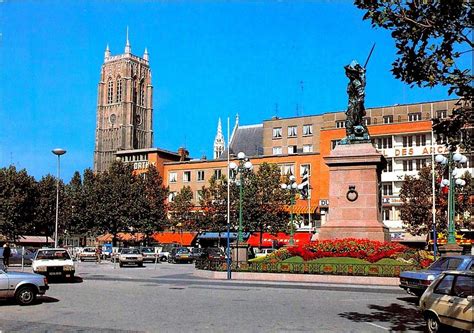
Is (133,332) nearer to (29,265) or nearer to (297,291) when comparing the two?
(297,291)

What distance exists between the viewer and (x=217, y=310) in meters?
16.1

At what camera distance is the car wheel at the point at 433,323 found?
11.6 m

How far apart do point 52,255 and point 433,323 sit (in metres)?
20.4

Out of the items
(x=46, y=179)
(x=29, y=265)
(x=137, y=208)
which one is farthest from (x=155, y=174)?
(x=29, y=265)

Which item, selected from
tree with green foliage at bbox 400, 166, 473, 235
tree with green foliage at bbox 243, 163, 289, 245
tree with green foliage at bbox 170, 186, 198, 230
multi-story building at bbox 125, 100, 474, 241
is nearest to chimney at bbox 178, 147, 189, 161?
multi-story building at bbox 125, 100, 474, 241

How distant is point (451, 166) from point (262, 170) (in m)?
39.8

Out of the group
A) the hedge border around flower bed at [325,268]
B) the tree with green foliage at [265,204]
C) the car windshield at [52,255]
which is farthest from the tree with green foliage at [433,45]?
the tree with green foliage at [265,204]

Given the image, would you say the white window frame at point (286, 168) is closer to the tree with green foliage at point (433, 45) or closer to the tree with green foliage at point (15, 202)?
the tree with green foliage at point (15, 202)

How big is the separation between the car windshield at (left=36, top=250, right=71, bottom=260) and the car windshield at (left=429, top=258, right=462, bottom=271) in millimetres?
17100

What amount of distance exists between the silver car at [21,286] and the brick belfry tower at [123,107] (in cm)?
14633

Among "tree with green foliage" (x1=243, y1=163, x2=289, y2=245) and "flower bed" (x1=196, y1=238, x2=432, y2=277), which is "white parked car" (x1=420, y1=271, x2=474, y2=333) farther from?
"tree with green foliage" (x1=243, y1=163, x2=289, y2=245)

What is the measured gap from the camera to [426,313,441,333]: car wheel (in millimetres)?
11615

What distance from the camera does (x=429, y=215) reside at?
58656 millimetres

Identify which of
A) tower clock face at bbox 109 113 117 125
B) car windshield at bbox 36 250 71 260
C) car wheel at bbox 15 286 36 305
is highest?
tower clock face at bbox 109 113 117 125
